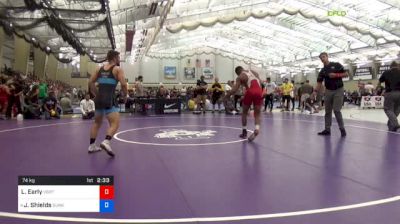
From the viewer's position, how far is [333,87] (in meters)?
7.86

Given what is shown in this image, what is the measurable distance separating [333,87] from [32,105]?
10482 mm

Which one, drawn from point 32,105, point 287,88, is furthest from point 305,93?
point 32,105

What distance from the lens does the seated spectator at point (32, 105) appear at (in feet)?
43.6

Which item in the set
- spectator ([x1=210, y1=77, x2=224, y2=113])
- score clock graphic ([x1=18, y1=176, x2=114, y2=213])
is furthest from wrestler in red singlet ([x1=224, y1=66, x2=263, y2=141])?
spectator ([x1=210, y1=77, x2=224, y2=113])

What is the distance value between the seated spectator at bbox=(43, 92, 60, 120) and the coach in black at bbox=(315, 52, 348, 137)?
9827mm

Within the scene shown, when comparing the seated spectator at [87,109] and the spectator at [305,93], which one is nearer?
the seated spectator at [87,109]

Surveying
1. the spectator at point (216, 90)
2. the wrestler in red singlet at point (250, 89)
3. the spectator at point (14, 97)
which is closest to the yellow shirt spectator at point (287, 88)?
the spectator at point (216, 90)

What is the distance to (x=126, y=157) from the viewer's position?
5.29 metres

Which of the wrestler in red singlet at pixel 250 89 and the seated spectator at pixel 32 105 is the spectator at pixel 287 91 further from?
the seated spectator at pixel 32 105

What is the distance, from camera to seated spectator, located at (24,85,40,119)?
13286mm

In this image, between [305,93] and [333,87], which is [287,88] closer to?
[305,93]

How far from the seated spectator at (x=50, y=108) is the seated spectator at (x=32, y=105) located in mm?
276

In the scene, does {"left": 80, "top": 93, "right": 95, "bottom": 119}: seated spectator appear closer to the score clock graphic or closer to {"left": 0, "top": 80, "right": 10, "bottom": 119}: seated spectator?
{"left": 0, "top": 80, "right": 10, "bottom": 119}: seated spectator

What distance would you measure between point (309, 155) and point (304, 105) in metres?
12.5
